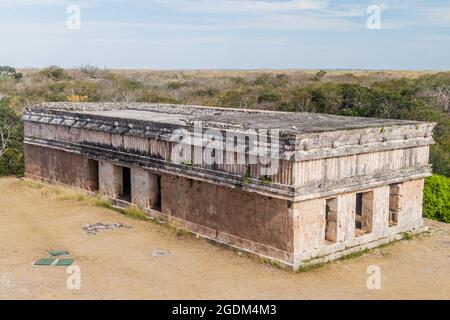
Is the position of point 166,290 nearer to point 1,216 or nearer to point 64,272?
point 64,272

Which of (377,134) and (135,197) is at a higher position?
(377,134)

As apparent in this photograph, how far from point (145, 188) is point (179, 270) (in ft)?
14.7

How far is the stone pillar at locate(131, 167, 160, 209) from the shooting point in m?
15.6

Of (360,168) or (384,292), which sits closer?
(384,292)

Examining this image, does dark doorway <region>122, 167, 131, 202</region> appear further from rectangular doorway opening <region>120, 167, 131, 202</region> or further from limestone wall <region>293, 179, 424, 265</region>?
limestone wall <region>293, 179, 424, 265</region>

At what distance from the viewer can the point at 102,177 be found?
1733cm

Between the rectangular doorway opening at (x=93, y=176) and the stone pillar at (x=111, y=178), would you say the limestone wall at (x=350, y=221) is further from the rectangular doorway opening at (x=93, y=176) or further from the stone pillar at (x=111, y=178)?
the rectangular doorway opening at (x=93, y=176)

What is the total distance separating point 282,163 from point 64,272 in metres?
5.13

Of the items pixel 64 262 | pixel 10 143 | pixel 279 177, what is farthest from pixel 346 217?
pixel 10 143

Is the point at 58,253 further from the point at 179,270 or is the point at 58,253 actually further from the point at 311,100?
the point at 311,100

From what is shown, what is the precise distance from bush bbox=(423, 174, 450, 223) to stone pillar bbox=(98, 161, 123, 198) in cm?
935

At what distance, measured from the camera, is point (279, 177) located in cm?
1173
